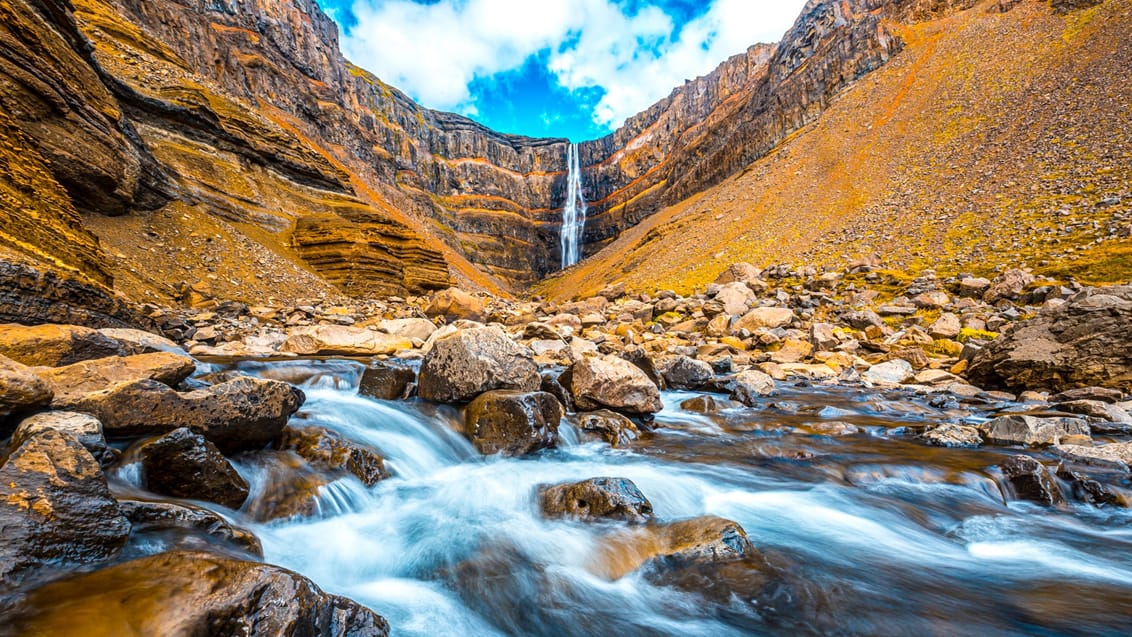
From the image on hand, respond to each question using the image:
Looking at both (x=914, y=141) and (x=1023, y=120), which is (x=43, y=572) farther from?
(x=914, y=141)

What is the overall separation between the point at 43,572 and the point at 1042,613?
6.45 meters

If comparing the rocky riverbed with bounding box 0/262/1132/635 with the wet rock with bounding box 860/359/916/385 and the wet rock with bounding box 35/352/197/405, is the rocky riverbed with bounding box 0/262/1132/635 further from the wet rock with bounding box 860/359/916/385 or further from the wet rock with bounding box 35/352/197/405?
the wet rock with bounding box 860/359/916/385

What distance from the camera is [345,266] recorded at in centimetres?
2669

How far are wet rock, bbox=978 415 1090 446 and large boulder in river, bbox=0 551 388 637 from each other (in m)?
9.34

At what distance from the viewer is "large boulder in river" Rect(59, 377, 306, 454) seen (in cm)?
395

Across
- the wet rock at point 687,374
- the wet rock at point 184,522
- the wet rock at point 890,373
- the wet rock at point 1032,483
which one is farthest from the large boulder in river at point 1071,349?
the wet rock at point 184,522

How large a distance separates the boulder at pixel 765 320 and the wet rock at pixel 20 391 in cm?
1759

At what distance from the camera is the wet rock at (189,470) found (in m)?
3.50

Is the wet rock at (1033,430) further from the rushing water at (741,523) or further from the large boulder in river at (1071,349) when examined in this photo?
the large boulder in river at (1071,349)

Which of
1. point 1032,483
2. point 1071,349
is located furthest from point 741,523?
point 1071,349

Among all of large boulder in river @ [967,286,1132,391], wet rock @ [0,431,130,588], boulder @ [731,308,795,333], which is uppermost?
boulder @ [731,308,795,333]

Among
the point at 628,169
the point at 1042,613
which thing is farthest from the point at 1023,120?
the point at 628,169

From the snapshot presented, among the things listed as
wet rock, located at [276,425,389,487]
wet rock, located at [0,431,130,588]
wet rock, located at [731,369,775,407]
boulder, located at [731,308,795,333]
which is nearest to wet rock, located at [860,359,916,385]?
wet rock, located at [731,369,775,407]

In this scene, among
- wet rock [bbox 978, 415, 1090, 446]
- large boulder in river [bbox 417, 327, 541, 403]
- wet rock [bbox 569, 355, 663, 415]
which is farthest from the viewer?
wet rock [bbox 569, 355, 663, 415]
